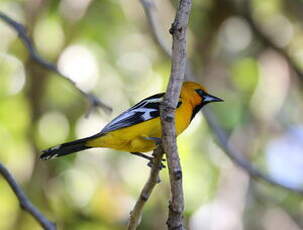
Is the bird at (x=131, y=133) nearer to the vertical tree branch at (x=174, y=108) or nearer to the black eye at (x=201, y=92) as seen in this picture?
the black eye at (x=201, y=92)

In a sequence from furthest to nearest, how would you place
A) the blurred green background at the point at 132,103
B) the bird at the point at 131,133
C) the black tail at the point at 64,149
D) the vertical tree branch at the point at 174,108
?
the blurred green background at the point at 132,103
the bird at the point at 131,133
the black tail at the point at 64,149
the vertical tree branch at the point at 174,108

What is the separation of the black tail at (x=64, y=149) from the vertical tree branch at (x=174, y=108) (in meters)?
1.29

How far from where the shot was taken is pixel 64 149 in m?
4.26

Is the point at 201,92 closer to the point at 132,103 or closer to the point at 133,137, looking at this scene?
the point at 133,137

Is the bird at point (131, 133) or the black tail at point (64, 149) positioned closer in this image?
the black tail at point (64, 149)

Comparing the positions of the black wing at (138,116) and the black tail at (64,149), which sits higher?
the black wing at (138,116)

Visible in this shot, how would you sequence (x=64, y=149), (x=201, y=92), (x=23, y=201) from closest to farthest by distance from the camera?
(x=23, y=201), (x=64, y=149), (x=201, y=92)

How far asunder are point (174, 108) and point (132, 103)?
4142 mm

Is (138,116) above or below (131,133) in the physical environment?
above

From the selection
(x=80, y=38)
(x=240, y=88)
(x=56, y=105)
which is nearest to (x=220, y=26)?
(x=240, y=88)

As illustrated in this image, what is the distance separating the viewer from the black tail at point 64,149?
4.13m

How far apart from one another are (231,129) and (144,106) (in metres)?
2.98

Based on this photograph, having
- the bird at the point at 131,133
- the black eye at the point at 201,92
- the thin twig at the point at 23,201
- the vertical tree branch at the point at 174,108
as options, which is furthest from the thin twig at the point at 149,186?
the black eye at the point at 201,92

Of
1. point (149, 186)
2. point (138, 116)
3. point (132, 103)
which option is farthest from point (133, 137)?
point (132, 103)
